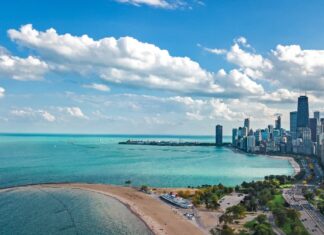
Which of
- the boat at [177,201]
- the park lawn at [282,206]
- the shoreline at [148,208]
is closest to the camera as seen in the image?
the park lawn at [282,206]

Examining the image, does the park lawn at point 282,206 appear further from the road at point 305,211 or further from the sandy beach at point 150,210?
the sandy beach at point 150,210

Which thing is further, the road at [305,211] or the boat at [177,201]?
the boat at [177,201]

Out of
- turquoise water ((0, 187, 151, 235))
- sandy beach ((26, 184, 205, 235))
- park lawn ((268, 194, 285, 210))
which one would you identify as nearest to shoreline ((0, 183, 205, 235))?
sandy beach ((26, 184, 205, 235))

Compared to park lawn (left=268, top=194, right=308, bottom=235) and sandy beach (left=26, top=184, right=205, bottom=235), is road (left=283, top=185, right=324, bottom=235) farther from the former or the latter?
sandy beach (left=26, top=184, right=205, bottom=235)

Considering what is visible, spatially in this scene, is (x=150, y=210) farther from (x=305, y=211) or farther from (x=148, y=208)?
(x=305, y=211)

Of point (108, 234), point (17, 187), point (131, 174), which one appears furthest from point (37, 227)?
point (131, 174)

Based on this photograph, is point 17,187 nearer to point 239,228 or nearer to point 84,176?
point 84,176

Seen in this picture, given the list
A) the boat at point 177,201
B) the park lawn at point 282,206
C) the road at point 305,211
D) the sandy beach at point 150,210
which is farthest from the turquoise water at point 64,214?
the road at point 305,211
